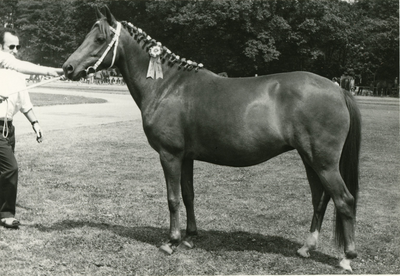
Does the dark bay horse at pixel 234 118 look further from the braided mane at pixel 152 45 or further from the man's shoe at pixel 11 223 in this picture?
the man's shoe at pixel 11 223

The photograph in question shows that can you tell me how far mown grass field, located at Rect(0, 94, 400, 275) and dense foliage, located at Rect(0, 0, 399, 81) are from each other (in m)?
34.4

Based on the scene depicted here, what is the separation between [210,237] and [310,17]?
1796 inches

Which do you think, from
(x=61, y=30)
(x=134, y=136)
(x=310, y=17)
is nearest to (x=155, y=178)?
(x=134, y=136)

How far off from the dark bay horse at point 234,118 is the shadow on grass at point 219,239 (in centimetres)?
23

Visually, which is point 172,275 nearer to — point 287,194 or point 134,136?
point 287,194

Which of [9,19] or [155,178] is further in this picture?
[9,19]

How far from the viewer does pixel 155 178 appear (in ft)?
31.5

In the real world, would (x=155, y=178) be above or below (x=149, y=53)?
below

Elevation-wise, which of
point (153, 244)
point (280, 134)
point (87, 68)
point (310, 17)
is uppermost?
point (310, 17)

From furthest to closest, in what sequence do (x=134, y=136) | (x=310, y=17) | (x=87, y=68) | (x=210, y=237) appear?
1. (x=310, y=17)
2. (x=134, y=136)
3. (x=210, y=237)
4. (x=87, y=68)

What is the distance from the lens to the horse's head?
5418 mm

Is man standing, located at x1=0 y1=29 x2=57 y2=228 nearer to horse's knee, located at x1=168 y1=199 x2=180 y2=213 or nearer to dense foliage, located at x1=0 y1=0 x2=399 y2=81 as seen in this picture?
horse's knee, located at x1=168 y1=199 x2=180 y2=213

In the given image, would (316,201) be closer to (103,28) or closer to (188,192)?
(188,192)

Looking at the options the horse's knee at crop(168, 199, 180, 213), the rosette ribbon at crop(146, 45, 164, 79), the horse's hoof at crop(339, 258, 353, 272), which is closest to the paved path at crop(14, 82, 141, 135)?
the rosette ribbon at crop(146, 45, 164, 79)
